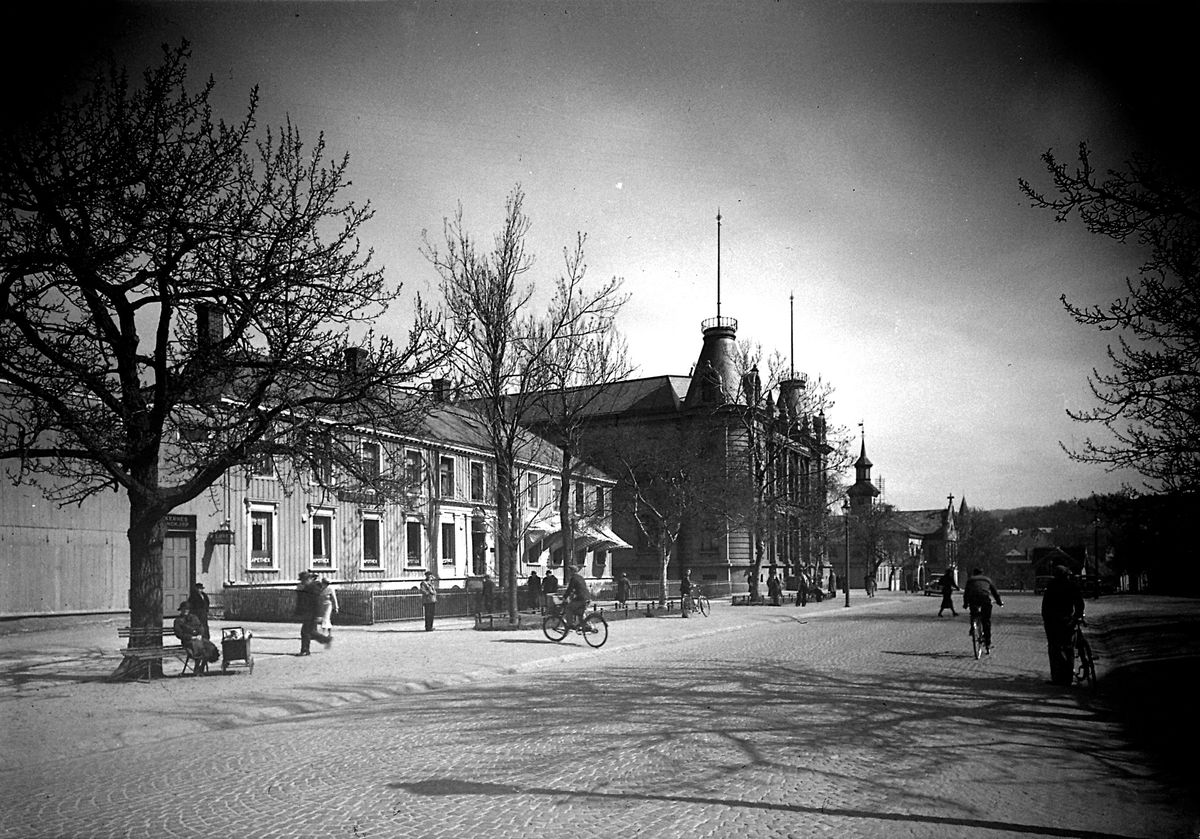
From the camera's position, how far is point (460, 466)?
39906 mm

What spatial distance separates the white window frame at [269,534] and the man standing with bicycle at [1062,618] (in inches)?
883

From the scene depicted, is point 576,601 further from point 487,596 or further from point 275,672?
point 487,596

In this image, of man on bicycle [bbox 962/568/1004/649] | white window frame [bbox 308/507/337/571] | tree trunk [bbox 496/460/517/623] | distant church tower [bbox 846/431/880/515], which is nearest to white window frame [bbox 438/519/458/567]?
white window frame [bbox 308/507/337/571]

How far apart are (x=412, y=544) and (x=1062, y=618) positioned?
2780cm

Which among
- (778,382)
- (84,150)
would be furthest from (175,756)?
(778,382)

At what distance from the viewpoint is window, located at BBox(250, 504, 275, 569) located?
2784 cm

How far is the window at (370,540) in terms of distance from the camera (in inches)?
1311

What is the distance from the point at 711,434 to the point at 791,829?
38.0m

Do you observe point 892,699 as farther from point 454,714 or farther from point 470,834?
point 470,834

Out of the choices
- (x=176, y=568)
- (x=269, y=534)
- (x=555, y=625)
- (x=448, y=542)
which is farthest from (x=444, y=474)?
(x=555, y=625)

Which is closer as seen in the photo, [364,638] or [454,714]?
[454,714]

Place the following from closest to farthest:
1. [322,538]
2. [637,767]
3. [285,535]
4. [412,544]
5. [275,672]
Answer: [637,767] < [275,672] < [285,535] < [322,538] < [412,544]

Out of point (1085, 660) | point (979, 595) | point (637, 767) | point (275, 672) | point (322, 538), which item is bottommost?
point (275, 672)

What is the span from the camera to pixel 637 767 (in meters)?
7.66
